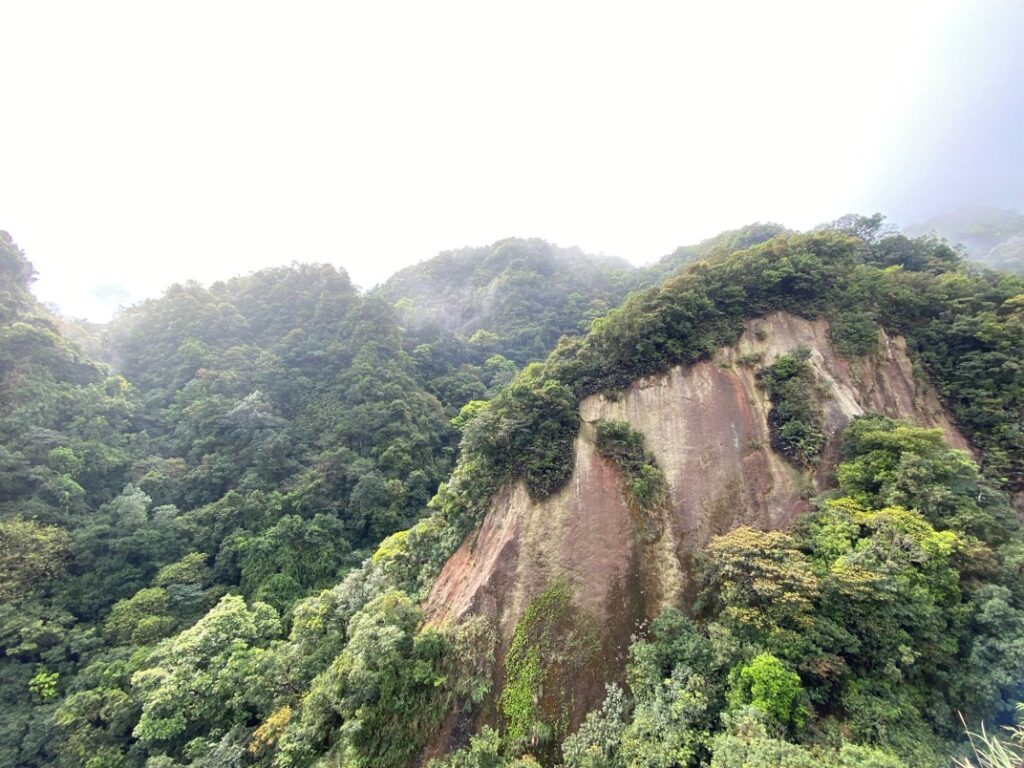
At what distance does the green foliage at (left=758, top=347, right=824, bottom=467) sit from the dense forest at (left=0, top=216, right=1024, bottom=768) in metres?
0.10

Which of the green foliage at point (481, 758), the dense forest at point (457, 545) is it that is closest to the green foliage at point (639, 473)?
the dense forest at point (457, 545)

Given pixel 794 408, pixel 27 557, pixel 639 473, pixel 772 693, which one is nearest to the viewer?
pixel 772 693

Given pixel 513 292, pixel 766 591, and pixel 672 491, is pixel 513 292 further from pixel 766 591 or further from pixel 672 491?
pixel 766 591

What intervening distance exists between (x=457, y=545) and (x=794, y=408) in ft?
48.7

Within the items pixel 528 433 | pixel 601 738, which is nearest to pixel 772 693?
pixel 601 738

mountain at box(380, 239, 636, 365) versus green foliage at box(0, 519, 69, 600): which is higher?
mountain at box(380, 239, 636, 365)

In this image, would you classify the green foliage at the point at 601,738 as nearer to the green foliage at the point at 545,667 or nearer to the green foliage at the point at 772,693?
the green foliage at the point at 545,667

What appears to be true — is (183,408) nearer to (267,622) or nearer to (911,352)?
(267,622)

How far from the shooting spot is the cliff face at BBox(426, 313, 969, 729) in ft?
43.7

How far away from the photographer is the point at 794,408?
51.3 ft

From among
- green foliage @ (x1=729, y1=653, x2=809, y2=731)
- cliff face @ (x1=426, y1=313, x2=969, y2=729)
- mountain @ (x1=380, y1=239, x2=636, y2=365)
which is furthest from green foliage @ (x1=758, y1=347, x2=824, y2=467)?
mountain @ (x1=380, y1=239, x2=636, y2=365)

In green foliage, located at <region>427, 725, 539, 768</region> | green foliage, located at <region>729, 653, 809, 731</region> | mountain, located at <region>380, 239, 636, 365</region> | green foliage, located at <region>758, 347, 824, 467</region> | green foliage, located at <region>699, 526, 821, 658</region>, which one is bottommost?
green foliage, located at <region>427, 725, 539, 768</region>

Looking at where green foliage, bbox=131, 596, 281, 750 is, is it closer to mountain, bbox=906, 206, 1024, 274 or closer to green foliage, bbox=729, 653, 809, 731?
green foliage, bbox=729, 653, 809, 731

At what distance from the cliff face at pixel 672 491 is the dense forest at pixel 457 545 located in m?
0.64
